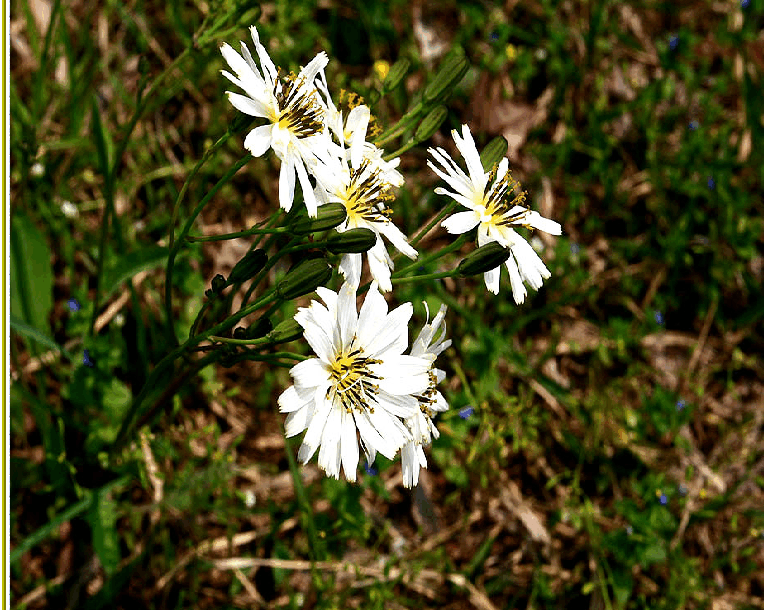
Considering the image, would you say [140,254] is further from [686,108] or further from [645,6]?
[645,6]

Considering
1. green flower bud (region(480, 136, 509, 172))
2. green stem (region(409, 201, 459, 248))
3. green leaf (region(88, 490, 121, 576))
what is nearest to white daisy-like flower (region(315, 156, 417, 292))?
green stem (region(409, 201, 459, 248))

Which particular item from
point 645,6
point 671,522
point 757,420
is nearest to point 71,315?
point 671,522

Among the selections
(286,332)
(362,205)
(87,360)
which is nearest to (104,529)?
(87,360)

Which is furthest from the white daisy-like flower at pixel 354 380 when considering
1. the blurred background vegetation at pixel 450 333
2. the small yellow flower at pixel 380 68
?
the small yellow flower at pixel 380 68

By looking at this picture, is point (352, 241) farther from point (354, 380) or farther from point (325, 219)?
point (354, 380)

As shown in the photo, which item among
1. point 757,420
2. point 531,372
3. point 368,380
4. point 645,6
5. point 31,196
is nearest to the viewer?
point 368,380

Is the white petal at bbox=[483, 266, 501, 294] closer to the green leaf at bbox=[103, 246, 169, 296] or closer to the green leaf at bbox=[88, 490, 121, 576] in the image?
the green leaf at bbox=[103, 246, 169, 296]
